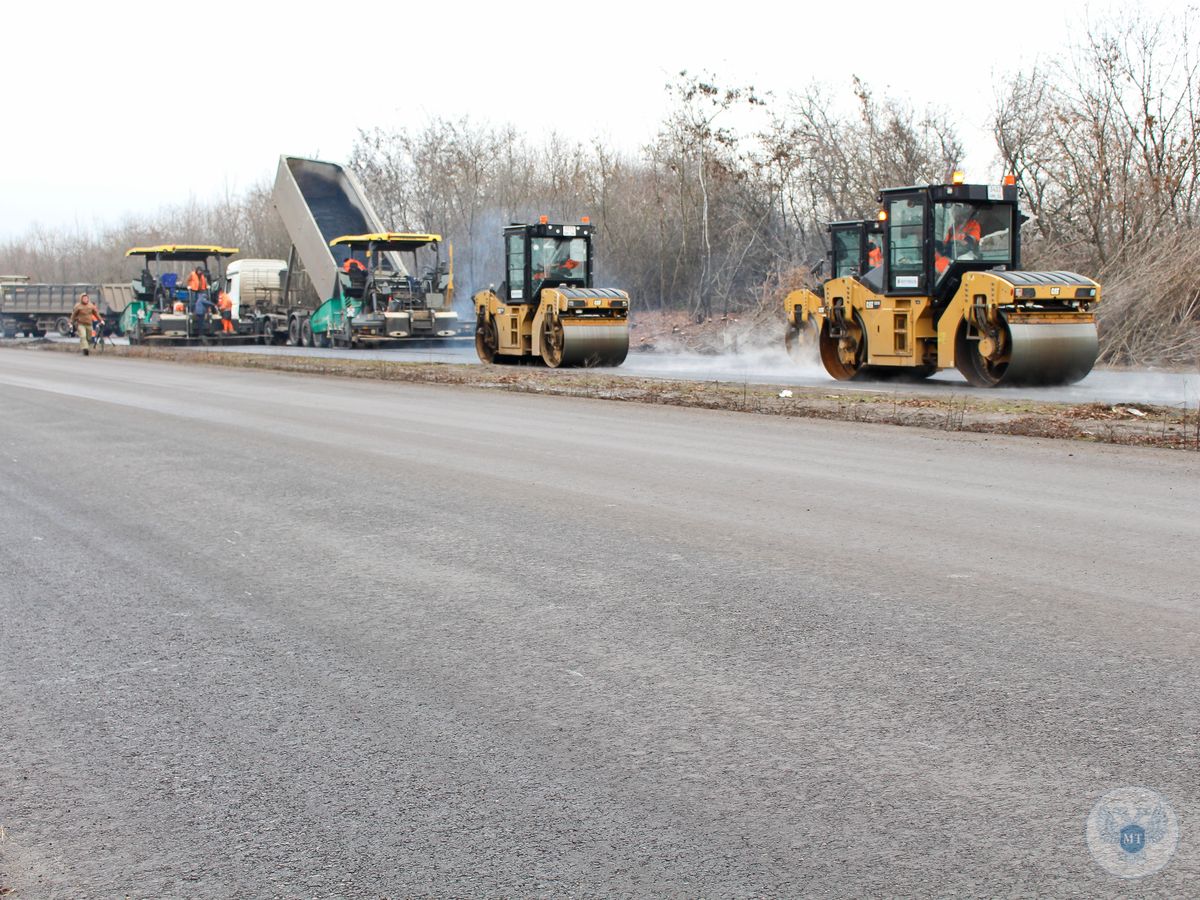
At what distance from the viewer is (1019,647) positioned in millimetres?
5172

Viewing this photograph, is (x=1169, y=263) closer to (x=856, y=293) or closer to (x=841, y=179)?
(x=856, y=293)

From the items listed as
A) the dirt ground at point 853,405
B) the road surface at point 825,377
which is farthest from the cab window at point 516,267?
the road surface at point 825,377

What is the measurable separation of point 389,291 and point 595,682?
103ft

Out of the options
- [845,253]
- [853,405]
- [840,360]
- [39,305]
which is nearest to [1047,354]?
[853,405]

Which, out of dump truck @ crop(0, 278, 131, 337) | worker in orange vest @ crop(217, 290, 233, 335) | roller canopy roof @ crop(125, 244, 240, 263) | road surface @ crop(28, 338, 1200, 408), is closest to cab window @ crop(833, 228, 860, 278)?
road surface @ crop(28, 338, 1200, 408)

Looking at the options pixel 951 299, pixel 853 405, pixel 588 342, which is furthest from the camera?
pixel 588 342

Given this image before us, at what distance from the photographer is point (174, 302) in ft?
138

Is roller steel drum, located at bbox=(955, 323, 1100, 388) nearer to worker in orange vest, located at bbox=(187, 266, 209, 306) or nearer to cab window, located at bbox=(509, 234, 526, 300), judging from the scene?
cab window, located at bbox=(509, 234, 526, 300)

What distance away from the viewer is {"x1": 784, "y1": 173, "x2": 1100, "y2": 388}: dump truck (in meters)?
17.8

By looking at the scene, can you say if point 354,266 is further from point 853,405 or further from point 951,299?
point 853,405

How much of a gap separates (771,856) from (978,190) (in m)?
17.3

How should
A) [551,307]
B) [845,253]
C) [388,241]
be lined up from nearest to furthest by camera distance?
[845,253]
[551,307]
[388,241]

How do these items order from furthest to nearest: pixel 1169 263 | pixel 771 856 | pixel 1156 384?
1. pixel 1169 263
2. pixel 1156 384
3. pixel 771 856

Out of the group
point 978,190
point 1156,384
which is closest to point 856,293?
point 978,190
